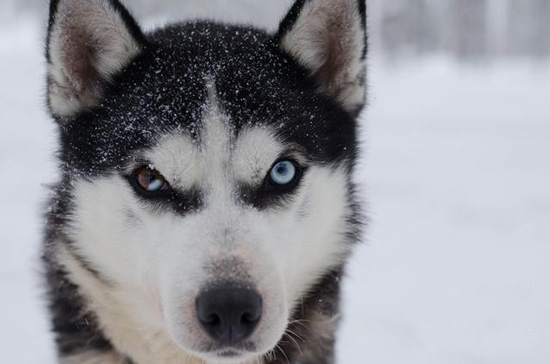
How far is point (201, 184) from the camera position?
242cm

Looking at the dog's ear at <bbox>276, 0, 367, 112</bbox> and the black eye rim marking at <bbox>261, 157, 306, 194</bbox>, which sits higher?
the dog's ear at <bbox>276, 0, 367, 112</bbox>

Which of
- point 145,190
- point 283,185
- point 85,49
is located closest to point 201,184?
point 145,190

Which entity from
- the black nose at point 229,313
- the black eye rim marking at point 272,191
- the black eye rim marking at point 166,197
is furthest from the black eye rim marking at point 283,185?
the black nose at point 229,313

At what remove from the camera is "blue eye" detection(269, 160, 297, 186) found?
257 cm

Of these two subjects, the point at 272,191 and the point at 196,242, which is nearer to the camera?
the point at 196,242

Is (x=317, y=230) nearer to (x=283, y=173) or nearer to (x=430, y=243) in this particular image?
(x=283, y=173)

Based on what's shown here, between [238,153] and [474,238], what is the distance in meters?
4.36

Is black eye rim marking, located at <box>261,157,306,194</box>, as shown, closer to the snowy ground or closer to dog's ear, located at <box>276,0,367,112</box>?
dog's ear, located at <box>276,0,367,112</box>

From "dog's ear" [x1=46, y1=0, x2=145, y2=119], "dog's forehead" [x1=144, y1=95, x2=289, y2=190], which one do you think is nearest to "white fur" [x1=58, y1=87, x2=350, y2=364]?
"dog's forehead" [x1=144, y1=95, x2=289, y2=190]

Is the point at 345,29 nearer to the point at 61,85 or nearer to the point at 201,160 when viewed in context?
the point at 201,160

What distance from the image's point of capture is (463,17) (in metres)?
33.2

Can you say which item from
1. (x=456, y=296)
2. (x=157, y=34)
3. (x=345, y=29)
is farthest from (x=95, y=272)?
(x=456, y=296)

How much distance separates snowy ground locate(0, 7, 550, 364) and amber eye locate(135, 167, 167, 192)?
763 millimetres

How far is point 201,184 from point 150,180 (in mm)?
200
